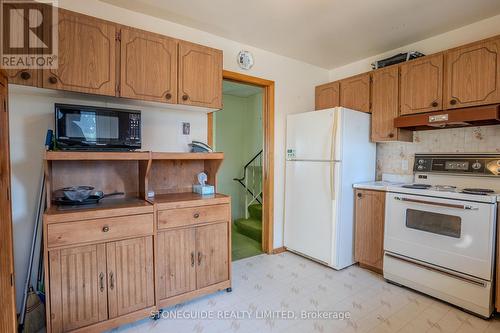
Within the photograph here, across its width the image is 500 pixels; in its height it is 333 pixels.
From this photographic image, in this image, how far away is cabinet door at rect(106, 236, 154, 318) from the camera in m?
1.80

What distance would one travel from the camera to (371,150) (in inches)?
123

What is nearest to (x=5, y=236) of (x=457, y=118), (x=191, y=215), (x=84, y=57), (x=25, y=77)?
(x=25, y=77)

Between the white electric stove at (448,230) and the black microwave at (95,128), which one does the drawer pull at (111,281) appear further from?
the white electric stove at (448,230)

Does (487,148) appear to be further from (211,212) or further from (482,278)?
(211,212)

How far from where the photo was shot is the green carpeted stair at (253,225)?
3799 millimetres

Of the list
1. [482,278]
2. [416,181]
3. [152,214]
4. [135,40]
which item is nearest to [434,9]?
[416,181]

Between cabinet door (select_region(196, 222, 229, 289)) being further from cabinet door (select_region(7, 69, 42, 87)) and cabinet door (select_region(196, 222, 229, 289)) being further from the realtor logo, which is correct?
the realtor logo

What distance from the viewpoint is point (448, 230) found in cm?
218

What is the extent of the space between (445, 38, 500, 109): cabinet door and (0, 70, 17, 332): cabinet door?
330 cm

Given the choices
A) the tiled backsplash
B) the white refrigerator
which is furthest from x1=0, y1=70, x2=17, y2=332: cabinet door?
the tiled backsplash

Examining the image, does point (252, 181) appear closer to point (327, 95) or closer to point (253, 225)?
point (253, 225)

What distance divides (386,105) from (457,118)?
72cm

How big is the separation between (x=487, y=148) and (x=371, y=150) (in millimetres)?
1024

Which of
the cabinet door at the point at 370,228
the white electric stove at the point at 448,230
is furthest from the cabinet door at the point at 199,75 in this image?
the white electric stove at the point at 448,230
